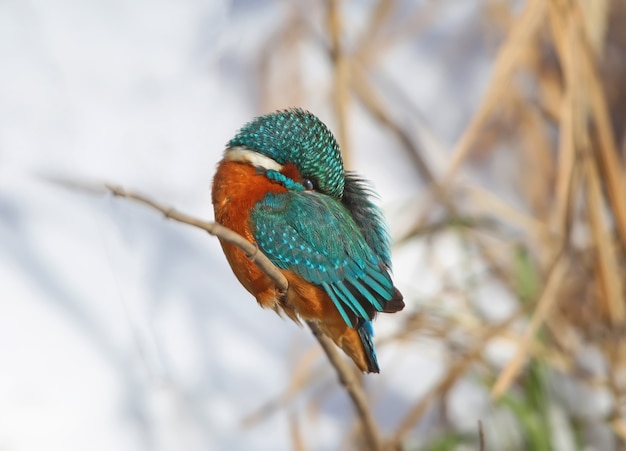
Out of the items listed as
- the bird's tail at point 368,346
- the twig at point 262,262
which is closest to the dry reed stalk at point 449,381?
the twig at point 262,262

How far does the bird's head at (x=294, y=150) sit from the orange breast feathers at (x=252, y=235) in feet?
0.07

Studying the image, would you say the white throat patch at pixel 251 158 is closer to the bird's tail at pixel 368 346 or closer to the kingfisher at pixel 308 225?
the kingfisher at pixel 308 225

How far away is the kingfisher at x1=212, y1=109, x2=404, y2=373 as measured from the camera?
553mm

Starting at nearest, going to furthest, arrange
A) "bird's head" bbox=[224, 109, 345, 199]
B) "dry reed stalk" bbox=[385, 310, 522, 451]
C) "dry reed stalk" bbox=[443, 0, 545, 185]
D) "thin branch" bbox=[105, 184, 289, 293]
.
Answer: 1. "thin branch" bbox=[105, 184, 289, 293]
2. "bird's head" bbox=[224, 109, 345, 199]
3. "dry reed stalk" bbox=[443, 0, 545, 185]
4. "dry reed stalk" bbox=[385, 310, 522, 451]

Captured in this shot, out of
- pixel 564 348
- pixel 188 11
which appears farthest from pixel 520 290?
pixel 188 11

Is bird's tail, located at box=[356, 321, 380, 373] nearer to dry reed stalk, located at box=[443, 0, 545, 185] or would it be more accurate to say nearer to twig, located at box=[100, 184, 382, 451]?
twig, located at box=[100, 184, 382, 451]

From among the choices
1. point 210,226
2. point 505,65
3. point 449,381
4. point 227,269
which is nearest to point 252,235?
point 210,226

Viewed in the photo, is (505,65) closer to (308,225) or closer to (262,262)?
(308,225)

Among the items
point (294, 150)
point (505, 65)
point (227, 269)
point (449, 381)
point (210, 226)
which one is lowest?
point (210, 226)

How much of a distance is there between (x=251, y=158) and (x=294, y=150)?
56mm

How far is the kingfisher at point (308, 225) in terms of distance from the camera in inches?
21.8

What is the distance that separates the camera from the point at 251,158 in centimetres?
61

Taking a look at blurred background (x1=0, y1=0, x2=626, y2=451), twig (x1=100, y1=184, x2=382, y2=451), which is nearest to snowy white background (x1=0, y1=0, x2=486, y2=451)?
blurred background (x1=0, y1=0, x2=626, y2=451)

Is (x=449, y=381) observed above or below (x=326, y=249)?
above
